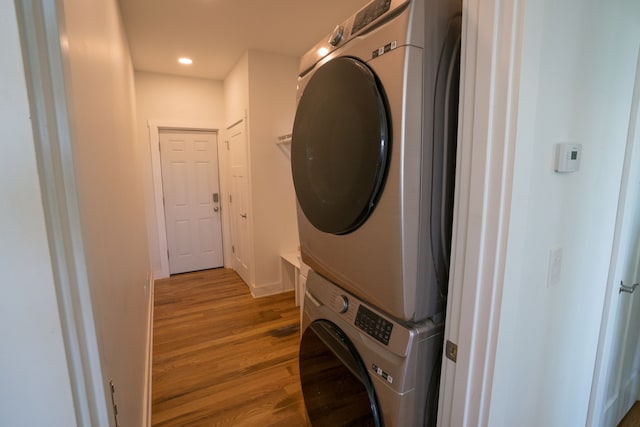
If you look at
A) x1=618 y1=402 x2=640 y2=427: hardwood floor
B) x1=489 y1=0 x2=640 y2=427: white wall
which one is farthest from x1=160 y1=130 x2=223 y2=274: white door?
x1=618 y1=402 x2=640 y2=427: hardwood floor

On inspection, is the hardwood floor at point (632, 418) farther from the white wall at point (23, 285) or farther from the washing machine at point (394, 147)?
the white wall at point (23, 285)

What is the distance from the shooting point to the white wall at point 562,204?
725 millimetres

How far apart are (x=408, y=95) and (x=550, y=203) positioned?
21.6 inches

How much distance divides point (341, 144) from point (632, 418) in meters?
2.42

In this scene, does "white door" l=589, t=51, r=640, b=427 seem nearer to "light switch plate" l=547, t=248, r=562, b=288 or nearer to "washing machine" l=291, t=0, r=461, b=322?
"light switch plate" l=547, t=248, r=562, b=288

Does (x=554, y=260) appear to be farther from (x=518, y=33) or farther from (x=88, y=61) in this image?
(x=88, y=61)

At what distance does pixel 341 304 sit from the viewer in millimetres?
1039

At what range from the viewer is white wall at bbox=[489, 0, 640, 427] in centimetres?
73

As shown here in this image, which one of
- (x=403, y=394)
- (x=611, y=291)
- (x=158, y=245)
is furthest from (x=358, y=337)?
(x=158, y=245)

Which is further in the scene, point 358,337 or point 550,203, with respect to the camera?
point 358,337

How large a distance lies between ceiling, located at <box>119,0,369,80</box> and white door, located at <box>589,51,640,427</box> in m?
1.98

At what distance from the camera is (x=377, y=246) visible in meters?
0.83

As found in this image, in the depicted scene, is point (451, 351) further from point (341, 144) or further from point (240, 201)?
point (240, 201)

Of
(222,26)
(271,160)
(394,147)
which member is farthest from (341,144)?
(271,160)
